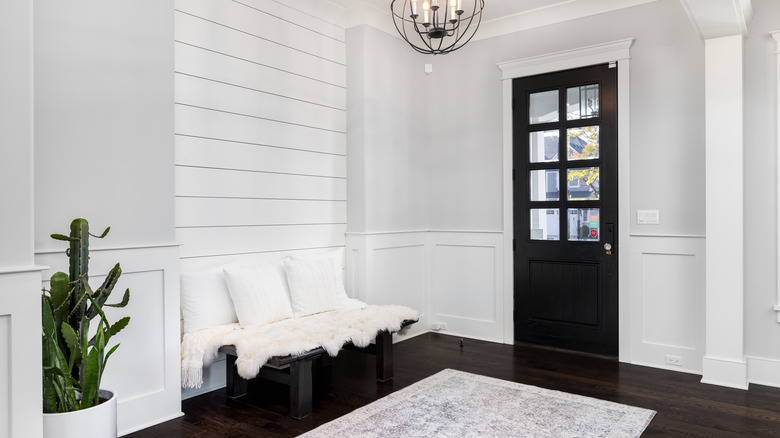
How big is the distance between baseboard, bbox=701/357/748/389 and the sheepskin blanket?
6.91 ft

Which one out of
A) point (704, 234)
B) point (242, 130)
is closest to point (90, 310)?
point (242, 130)

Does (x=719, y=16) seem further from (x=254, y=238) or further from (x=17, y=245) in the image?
(x=17, y=245)

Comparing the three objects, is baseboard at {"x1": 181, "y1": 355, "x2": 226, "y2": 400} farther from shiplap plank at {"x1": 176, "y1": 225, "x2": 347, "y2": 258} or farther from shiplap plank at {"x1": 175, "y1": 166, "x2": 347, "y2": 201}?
shiplap plank at {"x1": 175, "y1": 166, "x2": 347, "y2": 201}

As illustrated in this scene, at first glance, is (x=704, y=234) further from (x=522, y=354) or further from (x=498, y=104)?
(x=498, y=104)

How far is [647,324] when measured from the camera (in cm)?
408

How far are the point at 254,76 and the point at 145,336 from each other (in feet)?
6.21

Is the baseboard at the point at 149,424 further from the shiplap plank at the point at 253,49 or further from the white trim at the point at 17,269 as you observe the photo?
the shiplap plank at the point at 253,49

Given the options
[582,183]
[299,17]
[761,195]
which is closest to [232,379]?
[299,17]

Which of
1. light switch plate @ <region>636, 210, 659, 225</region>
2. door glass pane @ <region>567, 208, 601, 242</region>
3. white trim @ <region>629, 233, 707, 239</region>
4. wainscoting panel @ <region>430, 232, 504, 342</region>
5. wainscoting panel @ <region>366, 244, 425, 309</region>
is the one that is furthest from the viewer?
wainscoting panel @ <region>430, 232, 504, 342</region>

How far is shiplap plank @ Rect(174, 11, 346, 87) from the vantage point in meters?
3.38

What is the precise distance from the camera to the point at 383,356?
12.2ft

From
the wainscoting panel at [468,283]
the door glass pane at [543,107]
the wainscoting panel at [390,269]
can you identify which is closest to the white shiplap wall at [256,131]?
the wainscoting panel at [390,269]

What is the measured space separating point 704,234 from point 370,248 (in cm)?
250

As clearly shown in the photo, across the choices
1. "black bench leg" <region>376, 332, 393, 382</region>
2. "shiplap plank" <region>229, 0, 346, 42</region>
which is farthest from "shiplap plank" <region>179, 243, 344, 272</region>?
"shiplap plank" <region>229, 0, 346, 42</region>
